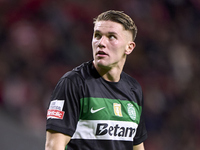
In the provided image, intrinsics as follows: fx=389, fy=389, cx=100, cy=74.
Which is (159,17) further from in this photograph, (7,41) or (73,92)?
(73,92)

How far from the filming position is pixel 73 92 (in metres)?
2.55

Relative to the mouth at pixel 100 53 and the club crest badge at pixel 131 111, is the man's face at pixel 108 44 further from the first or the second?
the club crest badge at pixel 131 111

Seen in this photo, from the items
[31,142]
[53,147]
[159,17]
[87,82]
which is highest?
[159,17]

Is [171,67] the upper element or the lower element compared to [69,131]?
upper

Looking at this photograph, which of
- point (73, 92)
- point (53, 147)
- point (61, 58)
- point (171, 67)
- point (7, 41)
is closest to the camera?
point (53, 147)

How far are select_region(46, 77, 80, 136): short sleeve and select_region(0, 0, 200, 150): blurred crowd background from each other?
7.37 ft

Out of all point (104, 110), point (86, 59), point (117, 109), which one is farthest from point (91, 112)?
point (86, 59)

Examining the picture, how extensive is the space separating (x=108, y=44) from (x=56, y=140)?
0.79m

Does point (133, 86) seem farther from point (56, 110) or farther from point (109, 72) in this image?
point (56, 110)

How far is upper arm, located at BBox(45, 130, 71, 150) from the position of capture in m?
2.40

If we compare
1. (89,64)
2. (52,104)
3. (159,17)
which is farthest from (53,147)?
(159,17)

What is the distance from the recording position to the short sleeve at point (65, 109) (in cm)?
247

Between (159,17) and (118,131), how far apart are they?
553 centimetres

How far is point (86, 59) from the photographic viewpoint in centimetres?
670
